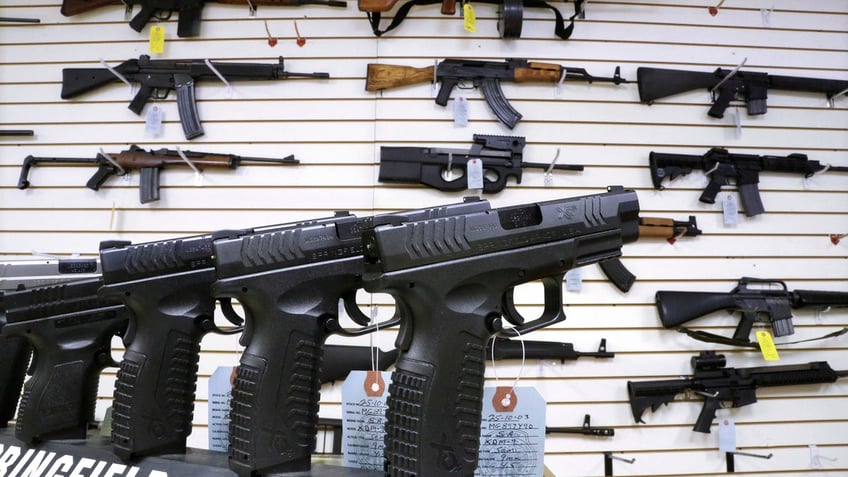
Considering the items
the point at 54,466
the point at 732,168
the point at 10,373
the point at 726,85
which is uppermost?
the point at 726,85

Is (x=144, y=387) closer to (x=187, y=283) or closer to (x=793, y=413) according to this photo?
(x=187, y=283)

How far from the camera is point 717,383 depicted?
317cm

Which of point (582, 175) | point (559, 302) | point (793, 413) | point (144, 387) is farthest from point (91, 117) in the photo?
point (793, 413)

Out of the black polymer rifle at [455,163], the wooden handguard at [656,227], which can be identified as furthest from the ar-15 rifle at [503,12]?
the wooden handguard at [656,227]

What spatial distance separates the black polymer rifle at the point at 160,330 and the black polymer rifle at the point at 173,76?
1.88 m

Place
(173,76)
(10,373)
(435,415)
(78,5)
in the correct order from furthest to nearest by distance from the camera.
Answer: (78,5), (173,76), (10,373), (435,415)

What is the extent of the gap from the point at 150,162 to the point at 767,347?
12.7 feet

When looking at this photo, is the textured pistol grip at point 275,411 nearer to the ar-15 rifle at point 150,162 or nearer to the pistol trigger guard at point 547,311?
the pistol trigger guard at point 547,311

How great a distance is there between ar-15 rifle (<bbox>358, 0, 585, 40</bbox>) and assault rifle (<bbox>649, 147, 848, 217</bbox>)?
39.7 inches

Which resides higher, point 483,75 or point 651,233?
point 483,75

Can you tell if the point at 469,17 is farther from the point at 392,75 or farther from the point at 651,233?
the point at 651,233

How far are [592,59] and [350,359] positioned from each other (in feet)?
7.97

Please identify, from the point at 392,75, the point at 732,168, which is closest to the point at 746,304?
the point at 732,168

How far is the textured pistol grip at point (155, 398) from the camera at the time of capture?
163cm
